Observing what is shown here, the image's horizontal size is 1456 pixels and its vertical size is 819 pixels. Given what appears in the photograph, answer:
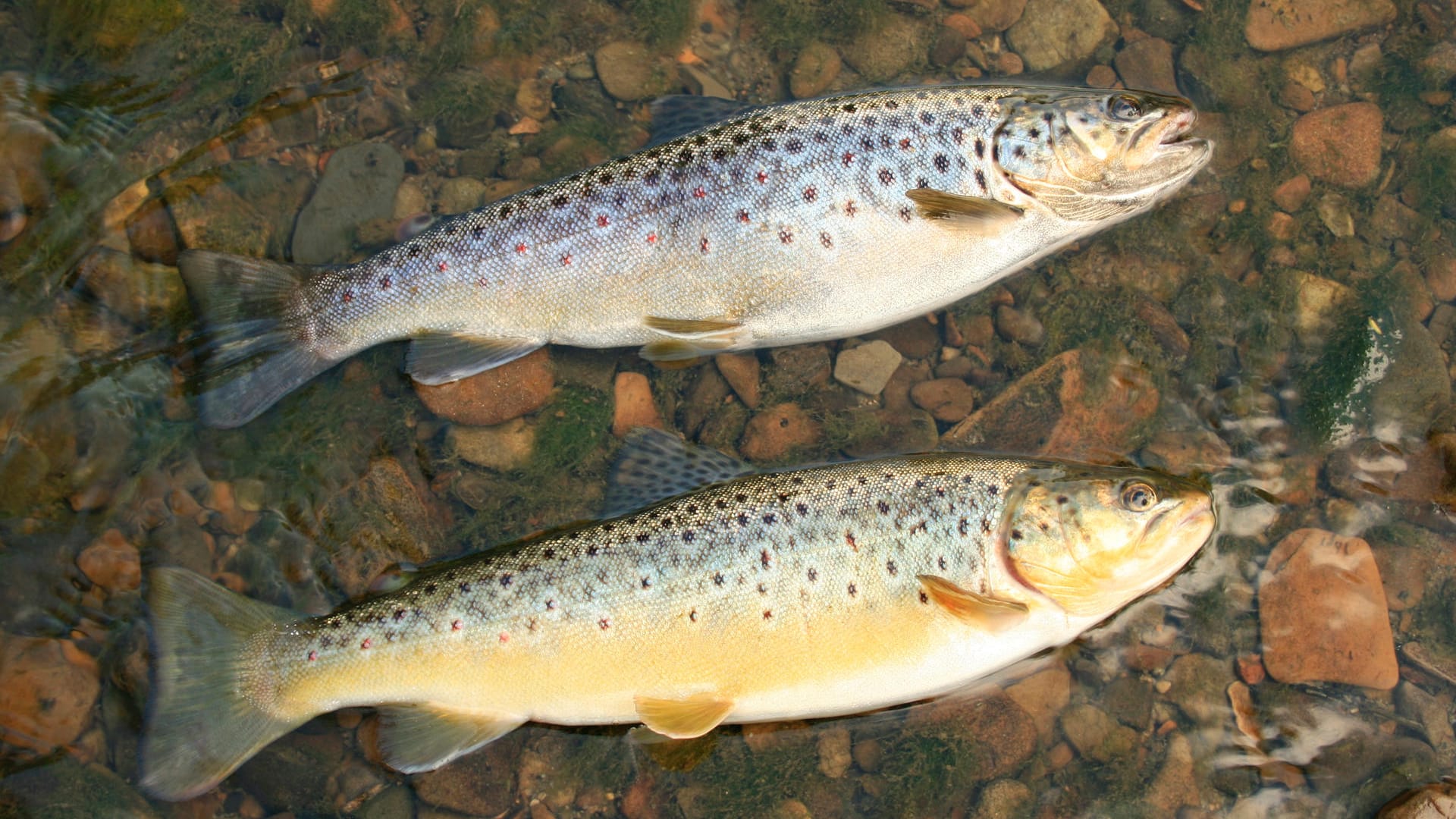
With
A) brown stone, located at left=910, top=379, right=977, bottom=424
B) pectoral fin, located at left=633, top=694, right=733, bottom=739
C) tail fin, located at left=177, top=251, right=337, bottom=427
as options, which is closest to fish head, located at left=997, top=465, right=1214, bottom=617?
brown stone, located at left=910, top=379, right=977, bottom=424

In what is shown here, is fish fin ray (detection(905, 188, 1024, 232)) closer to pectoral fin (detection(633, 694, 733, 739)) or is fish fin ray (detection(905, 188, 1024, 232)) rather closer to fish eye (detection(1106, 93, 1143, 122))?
fish eye (detection(1106, 93, 1143, 122))

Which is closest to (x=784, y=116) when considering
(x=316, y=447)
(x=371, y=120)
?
(x=371, y=120)

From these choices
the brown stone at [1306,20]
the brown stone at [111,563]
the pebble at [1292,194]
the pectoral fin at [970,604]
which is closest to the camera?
the pectoral fin at [970,604]

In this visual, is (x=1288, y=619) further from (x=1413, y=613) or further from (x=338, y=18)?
(x=338, y=18)

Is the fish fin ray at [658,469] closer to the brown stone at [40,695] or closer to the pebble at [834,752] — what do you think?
the pebble at [834,752]

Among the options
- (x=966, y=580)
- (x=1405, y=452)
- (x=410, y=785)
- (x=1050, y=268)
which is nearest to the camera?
(x=966, y=580)

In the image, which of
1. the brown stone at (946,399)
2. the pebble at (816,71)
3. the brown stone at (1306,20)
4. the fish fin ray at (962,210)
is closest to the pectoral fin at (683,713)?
the brown stone at (946,399)
